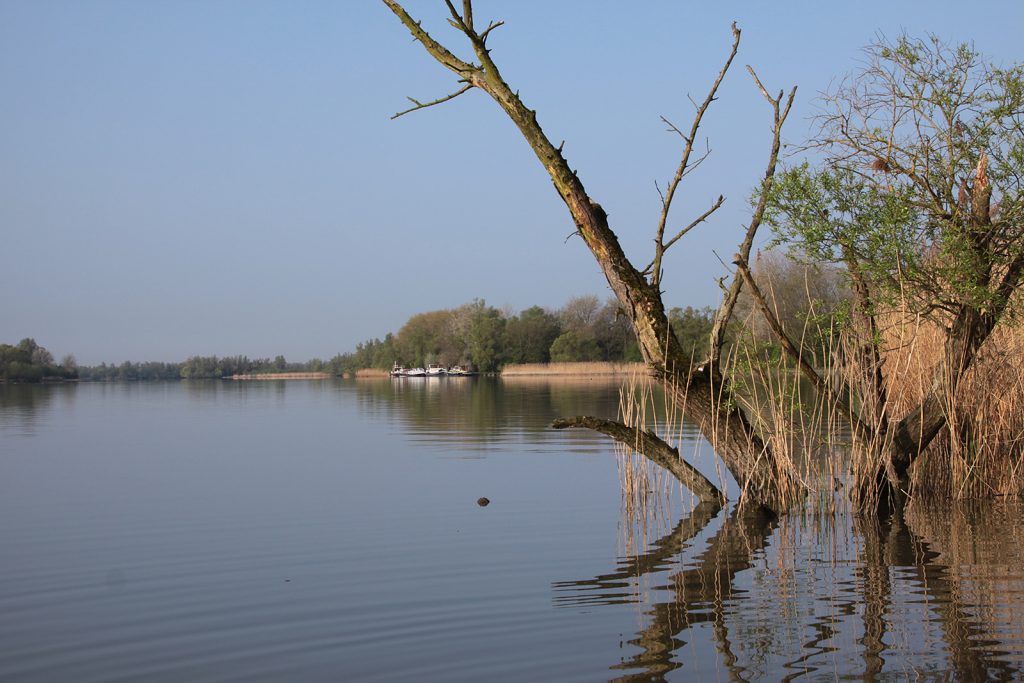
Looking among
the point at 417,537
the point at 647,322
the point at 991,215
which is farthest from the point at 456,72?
the point at 991,215

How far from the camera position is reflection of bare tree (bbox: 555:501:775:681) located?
516 cm

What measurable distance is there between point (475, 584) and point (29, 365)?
79.6m

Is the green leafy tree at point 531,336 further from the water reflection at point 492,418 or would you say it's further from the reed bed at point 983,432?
the reed bed at point 983,432

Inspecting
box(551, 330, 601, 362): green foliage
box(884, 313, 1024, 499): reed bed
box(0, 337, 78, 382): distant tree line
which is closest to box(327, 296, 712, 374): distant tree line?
box(551, 330, 601, 362): green foliage

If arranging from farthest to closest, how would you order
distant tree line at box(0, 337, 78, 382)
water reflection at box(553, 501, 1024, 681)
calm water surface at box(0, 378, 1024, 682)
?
distant tree line at box(0, 337, 78, 382) < calm water surface at box(0, 378, 1024, 682) < water reflection at box(553, 501, 1024, 681)

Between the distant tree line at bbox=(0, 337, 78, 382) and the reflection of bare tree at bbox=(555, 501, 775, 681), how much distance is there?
77026mm

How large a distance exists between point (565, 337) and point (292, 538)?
70708 mm

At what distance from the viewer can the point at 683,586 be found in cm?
675

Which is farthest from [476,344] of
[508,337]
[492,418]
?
[492,418]

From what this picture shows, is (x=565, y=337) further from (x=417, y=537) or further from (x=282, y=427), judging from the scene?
(x=417, y=537)

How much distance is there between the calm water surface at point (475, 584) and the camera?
511cm

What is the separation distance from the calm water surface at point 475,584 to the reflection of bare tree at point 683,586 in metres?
0.02

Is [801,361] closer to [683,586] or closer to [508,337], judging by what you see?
[683,586]

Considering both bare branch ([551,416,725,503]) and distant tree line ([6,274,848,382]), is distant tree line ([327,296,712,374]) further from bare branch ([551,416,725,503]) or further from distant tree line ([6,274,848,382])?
bare branch ([551,416,725,503])
